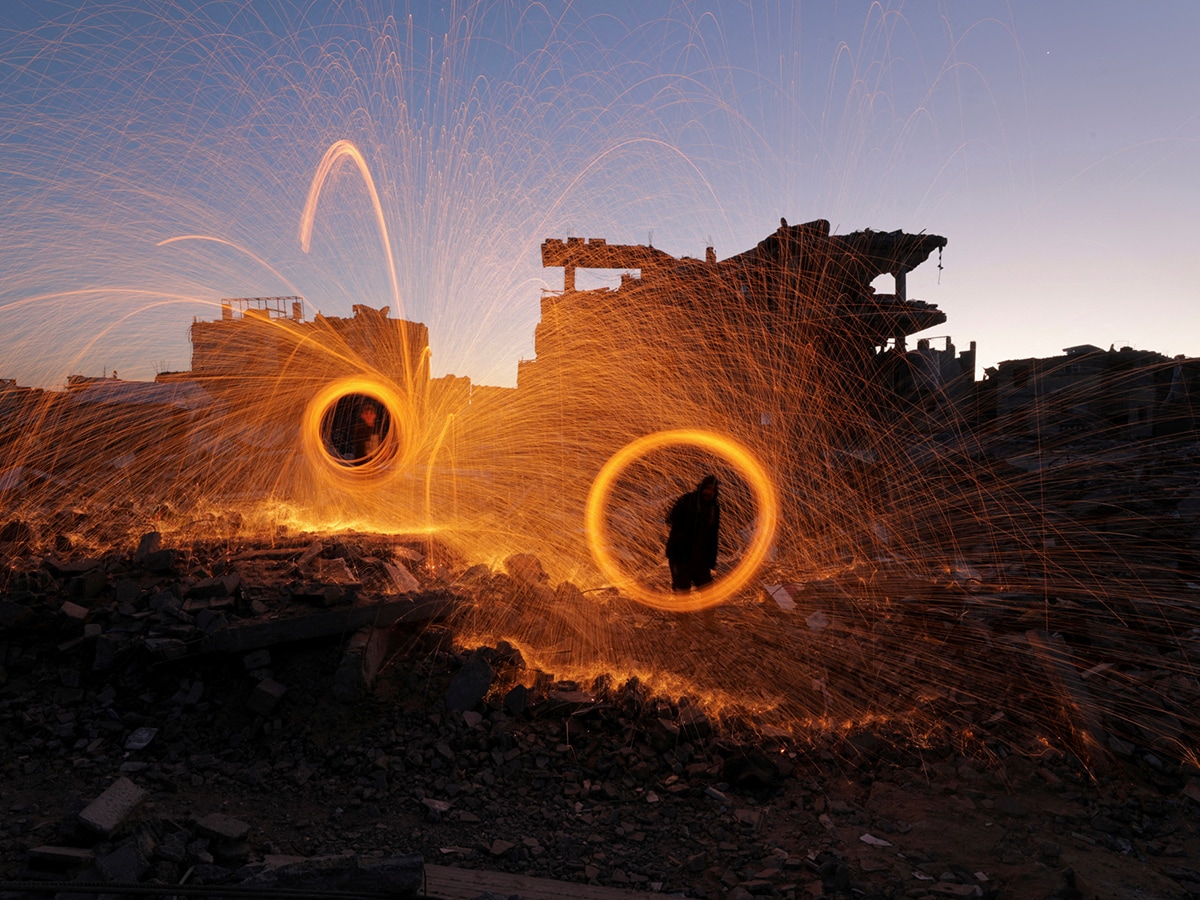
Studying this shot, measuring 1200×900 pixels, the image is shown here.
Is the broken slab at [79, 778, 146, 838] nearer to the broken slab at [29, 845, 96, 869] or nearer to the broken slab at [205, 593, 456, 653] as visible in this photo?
the broken slab at [29, 845, 96, 869]

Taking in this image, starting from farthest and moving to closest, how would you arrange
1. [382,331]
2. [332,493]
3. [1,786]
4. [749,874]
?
[382,331] < [332,493] < [1,786] < [749,874]

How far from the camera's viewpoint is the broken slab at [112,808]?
11.5 ft

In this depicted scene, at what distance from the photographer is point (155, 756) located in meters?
4.61

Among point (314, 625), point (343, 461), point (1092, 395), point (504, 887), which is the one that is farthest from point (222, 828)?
point (1092, 395)

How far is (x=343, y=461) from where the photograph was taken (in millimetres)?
14383

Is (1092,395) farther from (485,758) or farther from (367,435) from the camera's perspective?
(485,758)

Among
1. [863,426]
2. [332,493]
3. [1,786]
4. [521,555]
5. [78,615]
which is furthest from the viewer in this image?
[863,426]

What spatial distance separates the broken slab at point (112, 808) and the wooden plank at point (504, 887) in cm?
154

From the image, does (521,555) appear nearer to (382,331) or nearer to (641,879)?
(641,879)

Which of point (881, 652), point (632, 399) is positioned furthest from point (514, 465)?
point (881, 652)

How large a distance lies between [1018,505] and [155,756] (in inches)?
450

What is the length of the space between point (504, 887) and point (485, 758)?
1.16 m

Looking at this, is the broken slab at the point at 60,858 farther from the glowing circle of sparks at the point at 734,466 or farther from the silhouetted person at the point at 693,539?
the silhouetted person at the point at 693,539

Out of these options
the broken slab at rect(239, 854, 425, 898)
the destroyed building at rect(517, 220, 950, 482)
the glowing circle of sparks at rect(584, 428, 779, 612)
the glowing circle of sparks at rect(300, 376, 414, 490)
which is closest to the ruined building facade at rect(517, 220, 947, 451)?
the destroyed building at rect(517, 220, 950, 482)
